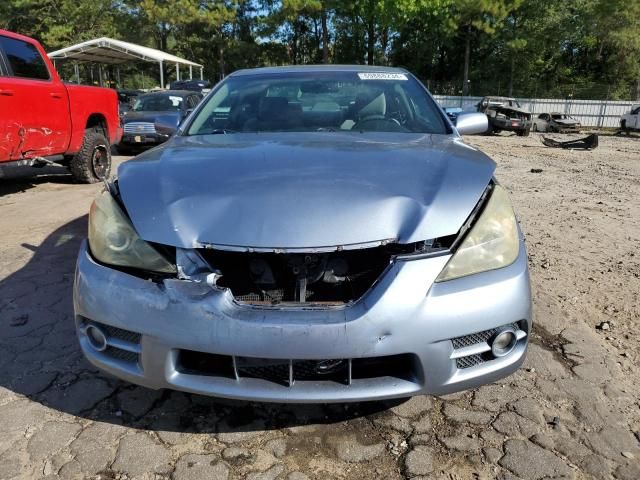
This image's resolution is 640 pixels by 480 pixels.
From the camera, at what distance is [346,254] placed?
71.3 inches

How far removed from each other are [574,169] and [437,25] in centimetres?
2716

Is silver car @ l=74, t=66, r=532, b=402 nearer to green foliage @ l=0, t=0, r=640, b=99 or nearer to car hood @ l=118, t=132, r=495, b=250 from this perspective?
car hood @ l=118, t=132, r=495, b=250

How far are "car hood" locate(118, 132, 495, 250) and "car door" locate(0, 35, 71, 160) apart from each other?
4.08 m

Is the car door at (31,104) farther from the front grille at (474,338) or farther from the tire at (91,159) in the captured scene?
the front grille at (474,338)

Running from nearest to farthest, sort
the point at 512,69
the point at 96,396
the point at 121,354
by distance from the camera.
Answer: the point at 121,354, the point at 96,396, the point at 512,69

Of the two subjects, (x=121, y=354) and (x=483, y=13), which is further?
(x=483, y=13)

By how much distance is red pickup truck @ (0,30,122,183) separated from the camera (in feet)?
17.8

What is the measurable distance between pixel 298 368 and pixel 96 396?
1.12 meters

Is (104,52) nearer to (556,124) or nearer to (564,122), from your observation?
(556,124)

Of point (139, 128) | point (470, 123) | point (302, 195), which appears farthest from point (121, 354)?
point (139, 128)

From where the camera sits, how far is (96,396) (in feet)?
7.50

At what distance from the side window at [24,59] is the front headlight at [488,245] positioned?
5.77 m

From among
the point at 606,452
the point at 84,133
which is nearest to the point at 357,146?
the point at 606,452

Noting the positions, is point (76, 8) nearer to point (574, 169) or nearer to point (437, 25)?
point (437, 25)
